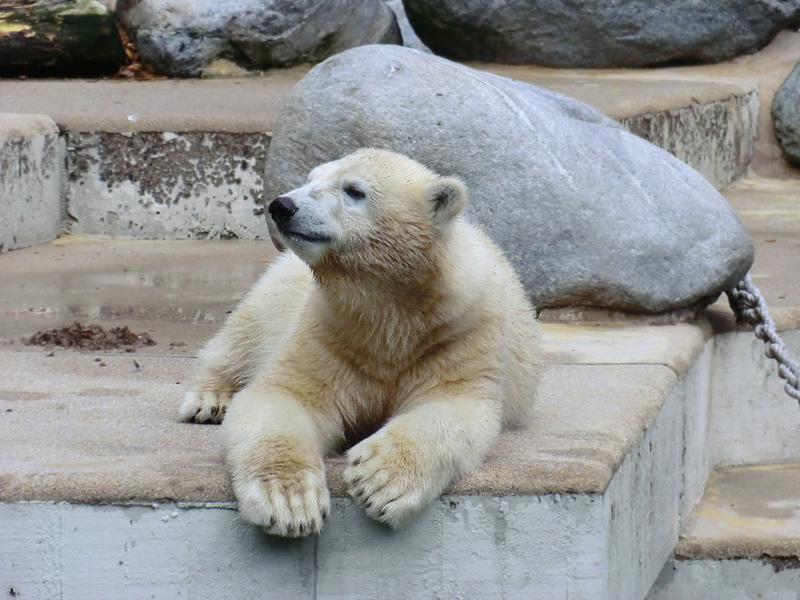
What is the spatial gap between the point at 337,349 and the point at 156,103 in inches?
165

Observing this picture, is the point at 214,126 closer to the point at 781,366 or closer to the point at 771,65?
the point at 781,366

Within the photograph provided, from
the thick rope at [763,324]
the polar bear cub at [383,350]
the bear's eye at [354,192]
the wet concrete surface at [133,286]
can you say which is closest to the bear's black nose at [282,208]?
the polar bear cub at [383,350]

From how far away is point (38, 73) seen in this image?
750 cm

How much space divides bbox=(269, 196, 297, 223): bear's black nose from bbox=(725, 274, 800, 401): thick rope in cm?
232

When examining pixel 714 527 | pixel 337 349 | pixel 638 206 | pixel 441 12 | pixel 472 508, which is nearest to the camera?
pixel 472 508

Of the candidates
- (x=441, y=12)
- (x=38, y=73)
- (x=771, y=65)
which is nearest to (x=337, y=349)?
(x=38, y=73)

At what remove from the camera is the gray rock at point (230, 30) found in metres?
7.66

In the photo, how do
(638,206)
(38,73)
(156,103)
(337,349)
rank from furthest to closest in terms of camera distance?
(38,73), (156,103), (638,206), (337,349)

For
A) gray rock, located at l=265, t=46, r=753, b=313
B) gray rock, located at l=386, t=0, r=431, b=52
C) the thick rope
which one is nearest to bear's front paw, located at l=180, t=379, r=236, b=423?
gray rock, located at l=265, t=46, r=753, b=313

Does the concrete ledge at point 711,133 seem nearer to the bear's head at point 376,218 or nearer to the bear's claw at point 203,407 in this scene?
the bear's claw at point 203,407

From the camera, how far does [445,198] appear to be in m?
2.67

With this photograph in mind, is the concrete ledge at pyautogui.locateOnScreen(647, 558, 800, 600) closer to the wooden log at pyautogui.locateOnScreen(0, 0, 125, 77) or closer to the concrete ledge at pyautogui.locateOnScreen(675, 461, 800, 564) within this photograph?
the concrete ledge at pyautogui.locateOnScreen(675, 461, 800, 564)

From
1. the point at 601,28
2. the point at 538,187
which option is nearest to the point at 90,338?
the point at 538,187

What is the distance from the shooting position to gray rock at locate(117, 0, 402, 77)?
7.66 m
